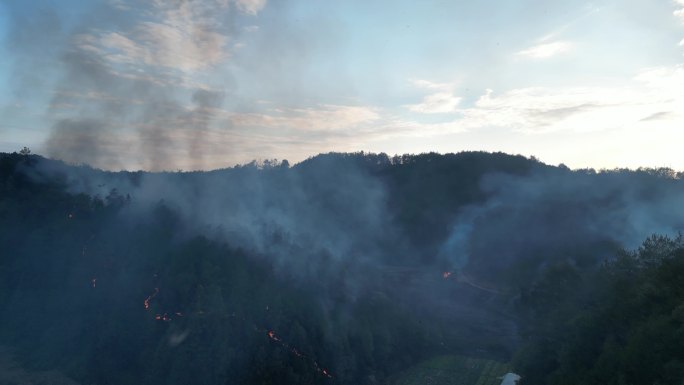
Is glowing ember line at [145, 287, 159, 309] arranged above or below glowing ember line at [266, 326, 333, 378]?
above

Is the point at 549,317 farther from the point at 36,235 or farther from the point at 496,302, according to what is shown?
the point at 36,235

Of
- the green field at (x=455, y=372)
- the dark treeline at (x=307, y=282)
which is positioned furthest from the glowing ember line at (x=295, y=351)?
the green field at (x=455, y=372)

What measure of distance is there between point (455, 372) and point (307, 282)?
13387 millimetres

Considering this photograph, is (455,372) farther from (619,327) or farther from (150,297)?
(150,297)

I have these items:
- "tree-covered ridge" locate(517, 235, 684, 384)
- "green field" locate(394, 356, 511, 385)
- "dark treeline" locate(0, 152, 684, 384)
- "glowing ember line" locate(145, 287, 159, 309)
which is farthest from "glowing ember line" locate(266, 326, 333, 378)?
"tree-covered ridge" locate(517, 235, 684, 384)

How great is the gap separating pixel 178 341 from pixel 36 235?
708 inches

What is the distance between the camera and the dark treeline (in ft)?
83.5

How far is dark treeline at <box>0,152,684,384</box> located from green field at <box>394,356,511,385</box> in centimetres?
123

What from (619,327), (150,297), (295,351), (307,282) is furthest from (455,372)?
(150,297)

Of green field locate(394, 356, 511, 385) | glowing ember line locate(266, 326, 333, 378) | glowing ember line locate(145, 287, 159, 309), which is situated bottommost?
green field locate(394, 356, 511, 385)

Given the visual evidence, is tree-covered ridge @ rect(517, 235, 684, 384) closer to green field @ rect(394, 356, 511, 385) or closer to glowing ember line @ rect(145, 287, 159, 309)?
green field @ rect(394, 356, 511, 385)

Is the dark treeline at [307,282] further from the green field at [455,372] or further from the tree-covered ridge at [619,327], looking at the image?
the green field at [455,372]

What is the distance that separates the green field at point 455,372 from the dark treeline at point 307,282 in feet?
4.02

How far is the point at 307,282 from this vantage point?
38.4 m
